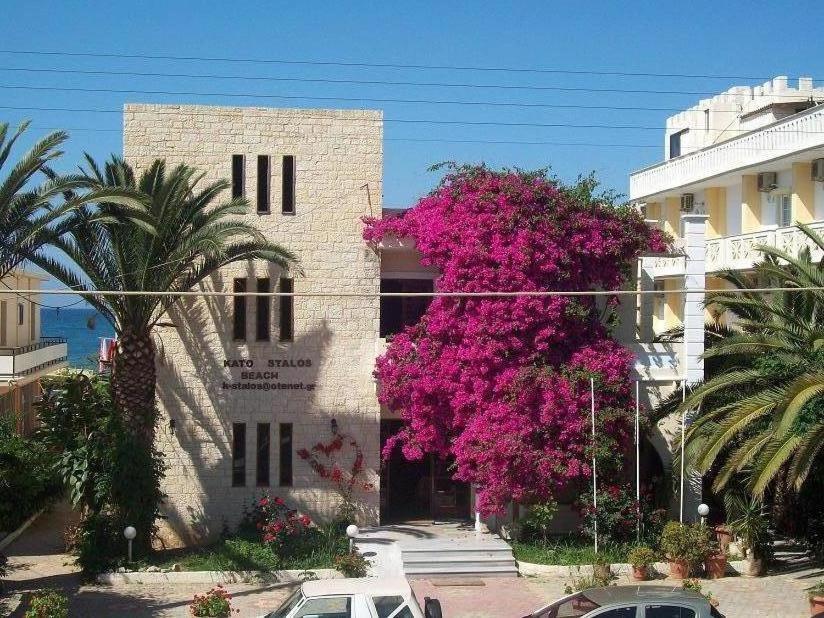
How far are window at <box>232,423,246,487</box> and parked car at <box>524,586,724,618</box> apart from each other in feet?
33.7

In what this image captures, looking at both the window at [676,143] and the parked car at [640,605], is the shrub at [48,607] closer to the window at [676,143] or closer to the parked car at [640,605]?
the parked car at [640,605]

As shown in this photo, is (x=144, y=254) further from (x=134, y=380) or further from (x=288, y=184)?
(x=288, y=184)

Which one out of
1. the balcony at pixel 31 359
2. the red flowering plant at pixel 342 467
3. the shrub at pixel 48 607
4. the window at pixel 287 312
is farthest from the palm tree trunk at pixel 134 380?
the balcony at pixel 31 359

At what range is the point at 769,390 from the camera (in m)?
18.4

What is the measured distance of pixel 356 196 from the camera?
897 inches

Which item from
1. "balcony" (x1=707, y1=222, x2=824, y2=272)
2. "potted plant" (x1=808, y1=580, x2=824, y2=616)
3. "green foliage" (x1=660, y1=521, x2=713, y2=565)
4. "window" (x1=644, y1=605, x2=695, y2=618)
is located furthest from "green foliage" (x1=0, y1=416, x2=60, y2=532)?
"balcony" (x1=707, y1=222, x2=824, y2=272)

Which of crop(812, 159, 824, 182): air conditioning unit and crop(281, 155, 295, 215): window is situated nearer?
crop(281, 155, 295, 215): window

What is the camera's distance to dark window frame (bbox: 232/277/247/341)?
74.0 feet

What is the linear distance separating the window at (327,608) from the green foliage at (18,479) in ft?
21.5

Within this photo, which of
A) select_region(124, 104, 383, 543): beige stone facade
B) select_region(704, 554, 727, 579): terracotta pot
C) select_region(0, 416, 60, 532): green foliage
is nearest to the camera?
select_region(0, 416, 60, 532): green foliage

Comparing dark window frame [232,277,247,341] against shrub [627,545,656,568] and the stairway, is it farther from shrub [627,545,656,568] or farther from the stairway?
shrub [627,545,656,568]

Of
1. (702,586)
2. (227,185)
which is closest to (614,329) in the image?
(702,586)

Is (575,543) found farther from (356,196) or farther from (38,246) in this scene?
(38,246)

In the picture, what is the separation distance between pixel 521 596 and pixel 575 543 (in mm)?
2852
